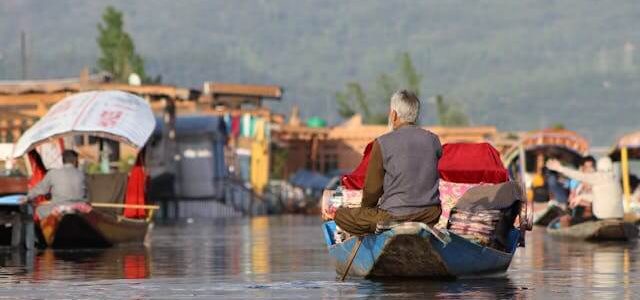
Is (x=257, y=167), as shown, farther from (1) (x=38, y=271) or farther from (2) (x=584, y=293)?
(2) (x=584, y=293)

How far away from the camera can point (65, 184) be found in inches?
991

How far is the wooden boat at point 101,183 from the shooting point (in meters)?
25.8

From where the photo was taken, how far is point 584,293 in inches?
574

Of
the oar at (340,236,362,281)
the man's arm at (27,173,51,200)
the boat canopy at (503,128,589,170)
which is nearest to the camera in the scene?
the oar at (340,236,362,281)

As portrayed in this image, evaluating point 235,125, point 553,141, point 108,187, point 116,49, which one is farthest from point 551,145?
point 116,49

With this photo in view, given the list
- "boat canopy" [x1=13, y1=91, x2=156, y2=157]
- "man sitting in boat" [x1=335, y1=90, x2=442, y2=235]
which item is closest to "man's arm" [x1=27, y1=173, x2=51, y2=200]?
"boat canopy" [x1=13, y1=91, x2=156, y2=157]

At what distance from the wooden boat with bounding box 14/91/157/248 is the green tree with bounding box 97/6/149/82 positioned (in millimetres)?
90617

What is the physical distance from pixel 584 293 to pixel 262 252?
35.1 feet

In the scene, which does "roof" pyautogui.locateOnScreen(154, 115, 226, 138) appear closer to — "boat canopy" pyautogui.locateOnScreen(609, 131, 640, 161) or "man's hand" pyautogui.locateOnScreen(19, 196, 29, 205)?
"boat canopy" pyautogui.locateOnScreen(609, 131, 640, 161)

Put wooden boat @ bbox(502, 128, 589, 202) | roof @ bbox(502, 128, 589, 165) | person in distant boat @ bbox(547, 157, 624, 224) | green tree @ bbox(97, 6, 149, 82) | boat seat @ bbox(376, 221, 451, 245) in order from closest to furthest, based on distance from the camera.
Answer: boat seat @ bbox(376, 221, 451, 245) < person in distant boat @ bbox(547, 157, 624, 224) < wooden boat @ bbox(502, 128, 589, 202) < roof @ bbox(502, 128, 589, 165) < green tree @ bbox(97, 6, 149, 82)

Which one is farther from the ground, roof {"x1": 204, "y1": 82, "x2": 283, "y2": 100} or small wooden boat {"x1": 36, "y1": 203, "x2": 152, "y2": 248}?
roof {"x1": 204, "y1": 82, "x2": 283, "y2": 100}

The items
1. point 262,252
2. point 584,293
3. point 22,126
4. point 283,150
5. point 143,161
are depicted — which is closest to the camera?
point 584,293

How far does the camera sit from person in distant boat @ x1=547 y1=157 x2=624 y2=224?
1102 inches

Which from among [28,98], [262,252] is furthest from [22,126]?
[262,252]
